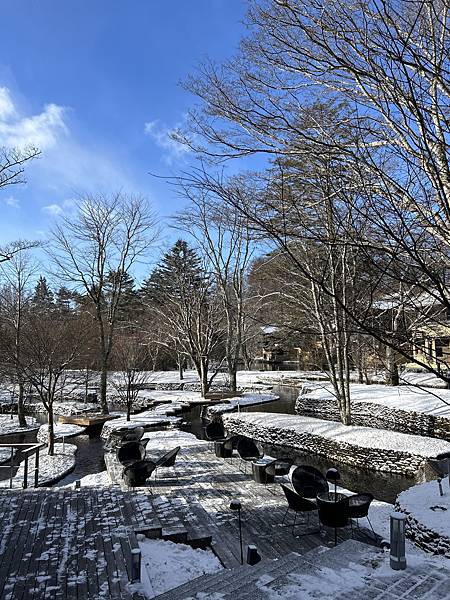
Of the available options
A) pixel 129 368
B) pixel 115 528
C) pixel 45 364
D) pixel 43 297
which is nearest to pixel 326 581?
pixel 115 528

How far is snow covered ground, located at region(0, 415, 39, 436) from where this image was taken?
15541 mm

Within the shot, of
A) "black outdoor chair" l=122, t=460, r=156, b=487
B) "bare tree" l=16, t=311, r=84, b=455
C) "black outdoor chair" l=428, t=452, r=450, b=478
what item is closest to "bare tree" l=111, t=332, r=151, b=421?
"bare tree" l=16, t=311, r=84, b=455

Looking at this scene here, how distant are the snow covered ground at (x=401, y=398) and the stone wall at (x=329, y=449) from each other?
1.93 meters

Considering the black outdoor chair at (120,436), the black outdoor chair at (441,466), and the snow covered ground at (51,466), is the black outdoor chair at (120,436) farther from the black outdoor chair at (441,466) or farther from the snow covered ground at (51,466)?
the black outdoor chair at (441,466)

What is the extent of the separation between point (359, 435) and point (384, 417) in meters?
4.41

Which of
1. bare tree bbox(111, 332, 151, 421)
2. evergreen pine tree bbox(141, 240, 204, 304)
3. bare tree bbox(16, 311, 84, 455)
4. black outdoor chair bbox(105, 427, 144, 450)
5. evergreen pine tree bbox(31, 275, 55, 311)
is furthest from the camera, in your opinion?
evergreen pine tree bbox(31, 275, 55, 311)

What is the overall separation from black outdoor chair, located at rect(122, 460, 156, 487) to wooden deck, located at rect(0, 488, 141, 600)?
33cm

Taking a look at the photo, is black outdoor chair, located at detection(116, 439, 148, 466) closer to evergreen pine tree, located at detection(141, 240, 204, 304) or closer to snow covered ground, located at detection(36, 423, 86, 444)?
snow covered ground, located at detection(36, 423, 86, 444)

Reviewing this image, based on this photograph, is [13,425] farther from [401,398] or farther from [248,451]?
[401,398]

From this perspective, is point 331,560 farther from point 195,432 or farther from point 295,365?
point 295,365

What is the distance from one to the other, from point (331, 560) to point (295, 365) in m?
33.9

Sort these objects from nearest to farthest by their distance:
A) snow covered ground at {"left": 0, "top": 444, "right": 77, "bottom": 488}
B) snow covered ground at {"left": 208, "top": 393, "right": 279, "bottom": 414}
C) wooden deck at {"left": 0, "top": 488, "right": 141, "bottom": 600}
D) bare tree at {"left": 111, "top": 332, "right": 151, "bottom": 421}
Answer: wooden deck at {"left": 0, "top": 488, "right": 141, "bottom": 600} → snow covered ground at {"left": 0, "top": 444, "right": 77, "bottom": 488} → bare tree at {"left": 111, "top": 332, "right": 151, "bottom": 421} → snow covered ground at {"left": 208, "top": 393, "right": 279, "bottom": 414}

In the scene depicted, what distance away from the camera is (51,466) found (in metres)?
10.8

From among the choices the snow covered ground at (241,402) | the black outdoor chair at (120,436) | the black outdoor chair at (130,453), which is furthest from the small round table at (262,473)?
the snow covered ground at (241,402)
